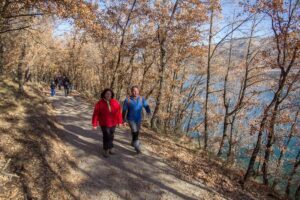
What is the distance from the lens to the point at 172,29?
47.2ft

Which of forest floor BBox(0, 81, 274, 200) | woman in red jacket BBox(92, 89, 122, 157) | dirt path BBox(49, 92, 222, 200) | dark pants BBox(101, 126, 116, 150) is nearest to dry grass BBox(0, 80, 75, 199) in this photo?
forest floor BBox(0, 81, 274, 200)

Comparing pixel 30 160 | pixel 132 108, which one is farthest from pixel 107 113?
pixel 30 160

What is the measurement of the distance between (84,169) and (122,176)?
3.62ft

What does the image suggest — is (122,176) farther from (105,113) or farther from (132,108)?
(132,108)

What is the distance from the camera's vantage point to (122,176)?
6.80m

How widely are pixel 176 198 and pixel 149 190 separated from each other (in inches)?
28.9

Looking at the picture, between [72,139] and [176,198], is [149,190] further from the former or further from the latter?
[72,139]

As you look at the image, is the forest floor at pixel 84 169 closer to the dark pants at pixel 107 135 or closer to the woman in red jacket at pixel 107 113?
the dark pants at pixel 107 135

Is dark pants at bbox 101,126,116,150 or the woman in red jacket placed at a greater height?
the woman in red jacket

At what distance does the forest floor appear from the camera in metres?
5.39

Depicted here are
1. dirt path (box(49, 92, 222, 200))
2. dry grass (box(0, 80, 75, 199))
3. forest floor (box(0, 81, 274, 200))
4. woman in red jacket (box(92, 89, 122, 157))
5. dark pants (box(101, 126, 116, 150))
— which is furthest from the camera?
dark pants (box(101, 126, 116, 150))

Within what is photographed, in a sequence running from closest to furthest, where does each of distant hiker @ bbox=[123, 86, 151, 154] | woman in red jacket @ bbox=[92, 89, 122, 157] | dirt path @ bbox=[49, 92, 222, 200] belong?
dirt path @ bbox=[49, 92, 222, 200] → woman in red jacket @ bbox=[92, 89, 122, 157] → distant hiker @ bbox=[123, 86, 151, 154]

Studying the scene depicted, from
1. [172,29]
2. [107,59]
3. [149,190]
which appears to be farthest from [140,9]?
[149,190]

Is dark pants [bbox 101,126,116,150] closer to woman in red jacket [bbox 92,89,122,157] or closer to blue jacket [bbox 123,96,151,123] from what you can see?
woman in red jacket [bbox 92,89,122,157]
